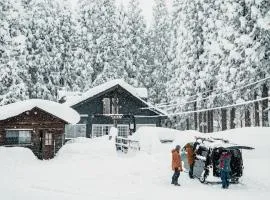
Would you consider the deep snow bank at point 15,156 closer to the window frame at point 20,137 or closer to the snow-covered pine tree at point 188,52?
the window frame at point 20,137

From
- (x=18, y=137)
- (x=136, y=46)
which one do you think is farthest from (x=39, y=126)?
(x=136, y=46)

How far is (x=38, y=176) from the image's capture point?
1952 cm

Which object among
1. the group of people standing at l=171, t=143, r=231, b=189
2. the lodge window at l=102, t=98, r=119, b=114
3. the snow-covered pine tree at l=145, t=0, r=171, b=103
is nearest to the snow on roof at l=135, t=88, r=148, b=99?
the lodge window at l=102, t=98, r=119, b=114

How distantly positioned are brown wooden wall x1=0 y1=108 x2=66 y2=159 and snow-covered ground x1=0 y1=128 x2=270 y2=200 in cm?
92

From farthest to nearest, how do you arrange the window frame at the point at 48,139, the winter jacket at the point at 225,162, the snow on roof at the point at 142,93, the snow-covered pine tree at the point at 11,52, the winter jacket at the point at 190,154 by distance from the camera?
the snow on roof at the point at 142,93
the snow-covered pine tree at the point at 11,52
the window frame at the point at 48,139
the winter jacket at the point at 190,154
the winter jacket at the point at 225,162

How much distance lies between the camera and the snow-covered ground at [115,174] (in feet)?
49.1

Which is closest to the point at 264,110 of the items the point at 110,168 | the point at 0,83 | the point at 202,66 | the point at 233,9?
the point at 233,9

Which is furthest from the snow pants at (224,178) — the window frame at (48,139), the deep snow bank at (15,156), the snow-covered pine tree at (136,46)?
the snow-covered pine tree at (136,46)

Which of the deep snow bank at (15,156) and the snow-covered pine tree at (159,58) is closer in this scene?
the deep snow bank at (15,156)

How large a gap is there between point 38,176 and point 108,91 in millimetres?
22090

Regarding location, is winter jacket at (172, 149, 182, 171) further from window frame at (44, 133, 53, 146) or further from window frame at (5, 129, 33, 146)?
window frame at (5, 129, 33, 146)

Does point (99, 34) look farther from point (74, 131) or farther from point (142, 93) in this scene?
point (74, 131)

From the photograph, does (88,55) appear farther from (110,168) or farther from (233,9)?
(110,168)

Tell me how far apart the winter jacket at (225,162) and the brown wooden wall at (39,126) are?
15.4 metres
